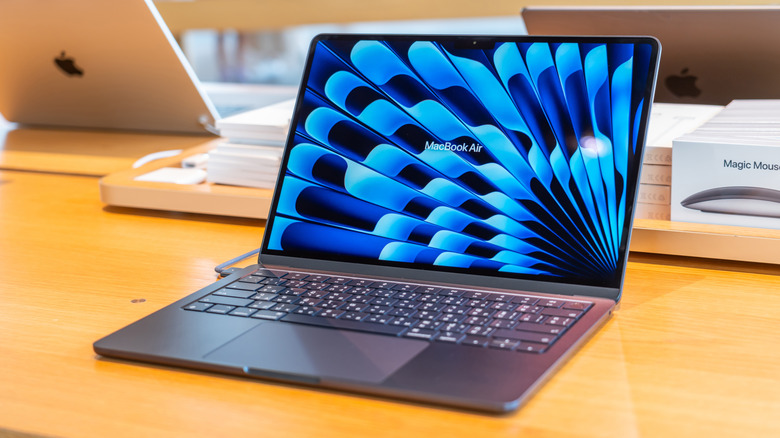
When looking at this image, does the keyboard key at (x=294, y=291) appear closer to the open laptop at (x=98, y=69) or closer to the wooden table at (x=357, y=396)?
the wooden table at (x=357, y=396)

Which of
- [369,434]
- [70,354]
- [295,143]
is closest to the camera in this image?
[369,434]

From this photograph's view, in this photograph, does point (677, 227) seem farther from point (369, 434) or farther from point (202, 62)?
point (202, 62)

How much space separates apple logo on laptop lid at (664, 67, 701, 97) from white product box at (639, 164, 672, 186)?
352 mm

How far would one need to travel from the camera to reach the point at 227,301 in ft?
2.50

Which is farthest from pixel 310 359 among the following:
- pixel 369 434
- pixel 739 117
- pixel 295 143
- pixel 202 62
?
pixel 202 62

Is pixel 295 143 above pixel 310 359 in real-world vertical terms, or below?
above

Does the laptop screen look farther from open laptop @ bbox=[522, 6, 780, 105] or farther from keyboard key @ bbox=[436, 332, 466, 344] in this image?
open laptop @ bbox=[522, 6, 780, 105]

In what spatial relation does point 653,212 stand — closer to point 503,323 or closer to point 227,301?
point 503,323

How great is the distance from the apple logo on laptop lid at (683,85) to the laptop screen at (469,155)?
0.48 metres

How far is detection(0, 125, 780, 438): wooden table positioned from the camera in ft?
1.81

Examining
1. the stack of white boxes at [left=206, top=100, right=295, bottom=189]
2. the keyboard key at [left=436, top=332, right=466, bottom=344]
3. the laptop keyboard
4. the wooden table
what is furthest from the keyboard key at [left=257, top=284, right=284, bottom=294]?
the stack of white boxes at [left=206, top=100, right=295, bottom=189]

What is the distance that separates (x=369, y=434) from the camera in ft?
1.78

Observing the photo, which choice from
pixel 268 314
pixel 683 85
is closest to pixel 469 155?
pixel 268 314

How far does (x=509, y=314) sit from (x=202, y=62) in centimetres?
317
